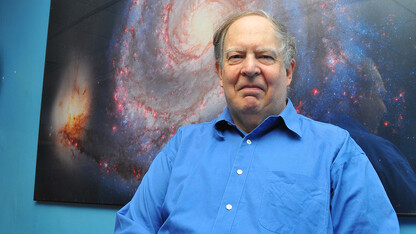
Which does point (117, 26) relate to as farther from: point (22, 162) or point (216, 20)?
point (22, 162)

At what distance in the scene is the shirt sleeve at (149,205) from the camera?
1.01 metres

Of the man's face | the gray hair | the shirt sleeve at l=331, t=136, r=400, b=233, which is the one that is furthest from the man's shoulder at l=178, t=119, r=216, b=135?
the shirt sleeve at l=331, t=136, r=400, b=233

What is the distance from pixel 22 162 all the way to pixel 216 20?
1.34 metres

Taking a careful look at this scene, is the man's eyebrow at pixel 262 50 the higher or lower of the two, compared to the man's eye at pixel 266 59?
higher

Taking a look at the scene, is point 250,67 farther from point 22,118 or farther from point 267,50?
point 22,118

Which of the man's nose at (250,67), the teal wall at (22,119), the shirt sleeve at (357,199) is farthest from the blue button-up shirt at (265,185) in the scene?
the teal wall at (22,119)

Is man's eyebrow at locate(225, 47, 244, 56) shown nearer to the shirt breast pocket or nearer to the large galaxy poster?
the large galaxy poster

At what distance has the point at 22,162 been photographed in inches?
75.9

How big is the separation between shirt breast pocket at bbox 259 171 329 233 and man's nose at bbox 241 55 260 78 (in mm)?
308

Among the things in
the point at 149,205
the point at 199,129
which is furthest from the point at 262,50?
the point at 149,205

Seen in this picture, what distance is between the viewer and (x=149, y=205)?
104cm

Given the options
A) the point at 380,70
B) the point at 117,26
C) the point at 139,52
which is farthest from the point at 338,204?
the point at 117,26

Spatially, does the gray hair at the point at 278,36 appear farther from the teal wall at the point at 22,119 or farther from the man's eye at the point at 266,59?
the teal wall at the point at 22,119

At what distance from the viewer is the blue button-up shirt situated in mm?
866
